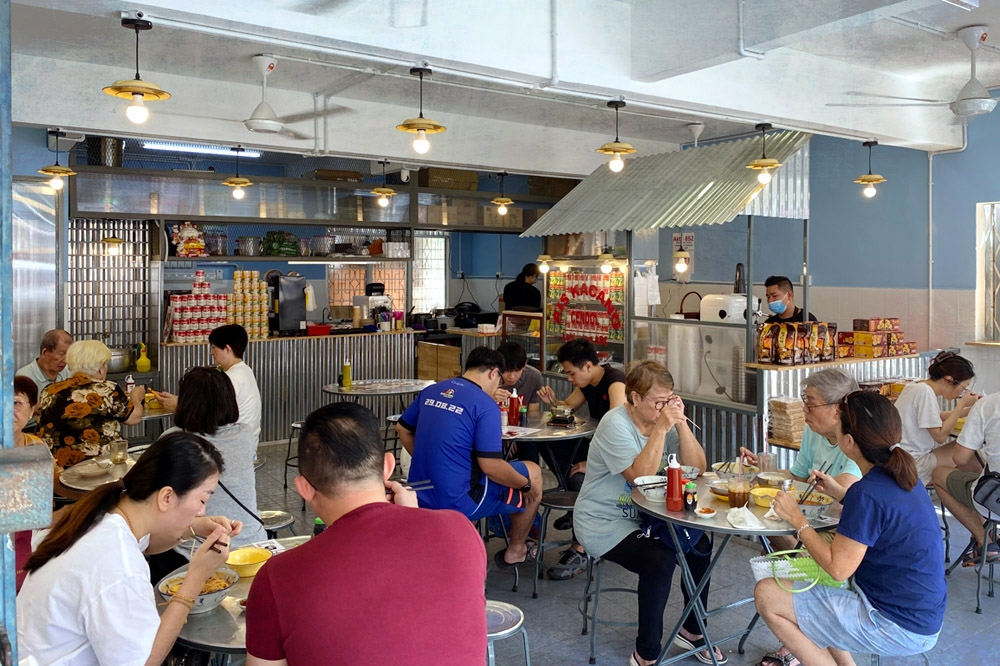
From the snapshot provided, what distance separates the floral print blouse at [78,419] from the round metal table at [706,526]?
10.4 feet

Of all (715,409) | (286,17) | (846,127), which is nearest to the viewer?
(286,17)

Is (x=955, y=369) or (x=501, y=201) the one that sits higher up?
(x=501, y=201)

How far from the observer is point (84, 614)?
7.09 feet

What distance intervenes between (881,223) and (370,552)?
28.7 ft

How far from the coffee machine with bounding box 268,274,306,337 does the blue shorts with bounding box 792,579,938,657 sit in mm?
7573

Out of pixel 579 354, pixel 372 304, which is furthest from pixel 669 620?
pixel 372 304

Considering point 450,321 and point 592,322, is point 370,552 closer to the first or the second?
point 592,322

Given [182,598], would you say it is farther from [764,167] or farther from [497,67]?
[764,167]

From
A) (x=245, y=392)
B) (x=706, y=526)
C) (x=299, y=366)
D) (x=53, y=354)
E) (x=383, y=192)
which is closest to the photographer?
(x=706, y=526)

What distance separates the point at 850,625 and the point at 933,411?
2808 millimetres

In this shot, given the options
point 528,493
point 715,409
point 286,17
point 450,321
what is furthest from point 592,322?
point 450,321

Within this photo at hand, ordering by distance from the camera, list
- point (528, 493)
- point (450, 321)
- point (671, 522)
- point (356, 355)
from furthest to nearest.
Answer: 1. point (450, 321)
2. point (356, 355)
3. point (528, 493)
4. point (671, 522)

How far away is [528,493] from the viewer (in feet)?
17.1

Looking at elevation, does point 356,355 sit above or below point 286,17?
below
